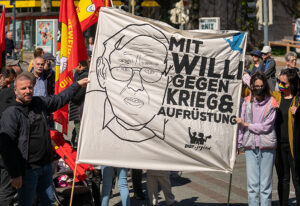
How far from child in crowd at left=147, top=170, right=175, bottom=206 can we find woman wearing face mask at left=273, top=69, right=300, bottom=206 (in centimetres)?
132

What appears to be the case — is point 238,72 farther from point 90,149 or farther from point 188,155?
point 90,149

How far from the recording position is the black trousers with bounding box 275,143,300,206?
6742mm

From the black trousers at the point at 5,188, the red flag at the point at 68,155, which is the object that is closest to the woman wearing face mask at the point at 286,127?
the red flag at the point at 68,155

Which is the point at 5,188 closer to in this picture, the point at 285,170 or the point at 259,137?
the point at 259,137

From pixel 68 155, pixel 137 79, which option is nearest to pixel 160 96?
pixel 137 79

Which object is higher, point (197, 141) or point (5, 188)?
point (197, 141)

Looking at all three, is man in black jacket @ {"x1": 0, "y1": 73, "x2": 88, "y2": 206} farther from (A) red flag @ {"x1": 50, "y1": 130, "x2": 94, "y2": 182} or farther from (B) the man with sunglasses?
(B) the man with sunglasses

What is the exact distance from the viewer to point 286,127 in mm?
6703

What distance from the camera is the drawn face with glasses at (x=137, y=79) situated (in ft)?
19.6

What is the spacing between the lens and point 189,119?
19.8 feet

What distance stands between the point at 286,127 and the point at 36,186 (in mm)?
2954

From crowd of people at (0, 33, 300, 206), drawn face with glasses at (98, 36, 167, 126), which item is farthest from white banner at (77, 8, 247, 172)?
crowd of people at (0, 33, 300, 206)

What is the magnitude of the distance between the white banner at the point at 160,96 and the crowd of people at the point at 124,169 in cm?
28

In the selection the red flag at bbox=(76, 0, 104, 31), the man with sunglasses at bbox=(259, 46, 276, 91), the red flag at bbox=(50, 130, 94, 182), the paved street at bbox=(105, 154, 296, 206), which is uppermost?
the red flag at bbox=(76, 0, 104, 31)
